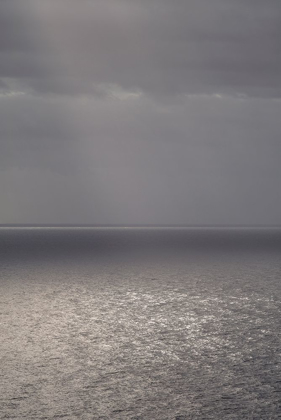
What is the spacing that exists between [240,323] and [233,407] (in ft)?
37.1

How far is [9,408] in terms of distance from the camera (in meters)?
12.9

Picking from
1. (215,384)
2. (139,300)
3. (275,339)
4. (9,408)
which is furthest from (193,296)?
(9,408)

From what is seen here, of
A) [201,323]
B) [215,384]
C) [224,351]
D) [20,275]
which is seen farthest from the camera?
[20,275]

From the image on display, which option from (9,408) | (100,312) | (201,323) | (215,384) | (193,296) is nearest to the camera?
(9,408)

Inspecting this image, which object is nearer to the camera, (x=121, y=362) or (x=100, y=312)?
(x=121, y=362)

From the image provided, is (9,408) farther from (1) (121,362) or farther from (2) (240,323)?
(2) (240,323)

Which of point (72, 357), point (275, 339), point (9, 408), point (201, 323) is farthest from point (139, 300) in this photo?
point (9, 408)

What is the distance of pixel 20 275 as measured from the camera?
47.2m

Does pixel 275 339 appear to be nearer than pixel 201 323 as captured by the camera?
Yes

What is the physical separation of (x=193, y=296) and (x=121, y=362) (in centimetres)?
1679

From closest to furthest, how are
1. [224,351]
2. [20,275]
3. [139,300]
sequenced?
1. [224,351]
2. [139,300]
3. [20,275]

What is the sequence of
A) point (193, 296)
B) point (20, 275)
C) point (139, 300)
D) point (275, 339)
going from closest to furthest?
point (275, 339)
point (139, 300)
point (193, 296)
point (20, 275)

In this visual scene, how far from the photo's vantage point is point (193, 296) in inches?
1334

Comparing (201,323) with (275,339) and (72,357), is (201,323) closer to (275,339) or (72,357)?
(275,339)
